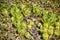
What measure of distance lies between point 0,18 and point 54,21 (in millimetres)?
1227

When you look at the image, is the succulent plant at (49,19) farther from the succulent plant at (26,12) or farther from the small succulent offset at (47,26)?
the succulent plant at (26,12)

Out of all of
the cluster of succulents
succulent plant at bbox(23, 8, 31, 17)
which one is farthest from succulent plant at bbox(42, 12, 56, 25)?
succulent plant at bbox(23, 8, 31, 17)

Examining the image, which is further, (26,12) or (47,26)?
(26,12)

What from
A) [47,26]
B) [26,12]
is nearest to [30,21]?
[26,12]

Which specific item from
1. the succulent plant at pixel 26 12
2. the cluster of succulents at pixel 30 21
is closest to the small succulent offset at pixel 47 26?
the cluster of succulents at pixel 30 21

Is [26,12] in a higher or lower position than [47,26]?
higher

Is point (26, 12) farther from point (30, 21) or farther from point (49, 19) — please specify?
point (49, 19)

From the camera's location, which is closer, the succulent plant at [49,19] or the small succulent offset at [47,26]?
the small succulent offset at [47,26]

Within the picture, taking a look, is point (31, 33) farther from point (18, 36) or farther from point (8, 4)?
point (8, 4)

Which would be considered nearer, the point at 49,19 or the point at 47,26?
the point at 47,26

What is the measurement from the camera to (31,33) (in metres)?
4.14

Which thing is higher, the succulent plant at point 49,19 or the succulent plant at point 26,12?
the succulent plant at point 26,12

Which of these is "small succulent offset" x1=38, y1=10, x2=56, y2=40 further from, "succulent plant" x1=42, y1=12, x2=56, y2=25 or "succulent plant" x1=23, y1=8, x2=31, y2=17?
"succulent plant" x1=23, y1=8, x2=31, y2=17

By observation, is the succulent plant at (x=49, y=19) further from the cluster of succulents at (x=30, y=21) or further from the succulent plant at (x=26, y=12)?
the succulent plant at (x=26, y=12)
